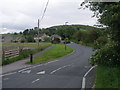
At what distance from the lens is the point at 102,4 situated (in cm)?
1094

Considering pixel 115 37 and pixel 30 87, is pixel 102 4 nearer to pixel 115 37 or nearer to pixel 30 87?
pixel 115 37

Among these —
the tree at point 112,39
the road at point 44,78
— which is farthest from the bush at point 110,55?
the road at point 44,78

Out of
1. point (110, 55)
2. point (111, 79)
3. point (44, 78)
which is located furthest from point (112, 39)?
point (44, 78)

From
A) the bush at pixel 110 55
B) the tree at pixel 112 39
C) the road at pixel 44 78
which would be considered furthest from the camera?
the road at pixel 44 78

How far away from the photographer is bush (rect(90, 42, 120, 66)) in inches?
363

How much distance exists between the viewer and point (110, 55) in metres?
9.38

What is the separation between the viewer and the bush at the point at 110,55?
30.3 feet

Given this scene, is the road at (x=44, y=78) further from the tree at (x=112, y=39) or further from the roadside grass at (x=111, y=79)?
the tree at (x=112, y=39)

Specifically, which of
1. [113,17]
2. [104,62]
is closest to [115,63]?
[104,62]

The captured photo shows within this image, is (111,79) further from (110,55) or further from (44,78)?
(44,78)

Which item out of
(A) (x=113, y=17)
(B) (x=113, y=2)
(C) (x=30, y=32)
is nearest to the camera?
(A) (x=113, y=17)

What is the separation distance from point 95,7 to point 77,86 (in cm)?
588

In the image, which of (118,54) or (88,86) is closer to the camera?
(118,54)

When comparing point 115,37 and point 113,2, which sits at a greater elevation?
point 113,2
